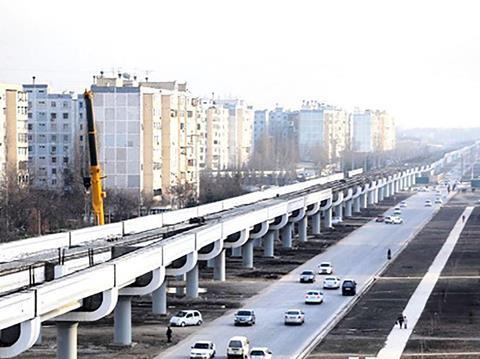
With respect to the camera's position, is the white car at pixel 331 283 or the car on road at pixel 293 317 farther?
the white car at pixel 331 283

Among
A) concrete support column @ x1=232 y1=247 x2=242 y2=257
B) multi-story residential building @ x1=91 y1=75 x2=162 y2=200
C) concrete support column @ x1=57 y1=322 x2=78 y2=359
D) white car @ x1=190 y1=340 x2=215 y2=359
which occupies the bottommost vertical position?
concrete support column @ x1=232 y1=247 x2=242 y2=257

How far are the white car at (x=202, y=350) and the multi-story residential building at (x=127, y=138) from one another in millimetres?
47251

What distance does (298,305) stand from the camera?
3938cm

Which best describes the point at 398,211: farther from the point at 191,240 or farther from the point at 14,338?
the point at 14,338

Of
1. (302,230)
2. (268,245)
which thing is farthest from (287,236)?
(268,245)

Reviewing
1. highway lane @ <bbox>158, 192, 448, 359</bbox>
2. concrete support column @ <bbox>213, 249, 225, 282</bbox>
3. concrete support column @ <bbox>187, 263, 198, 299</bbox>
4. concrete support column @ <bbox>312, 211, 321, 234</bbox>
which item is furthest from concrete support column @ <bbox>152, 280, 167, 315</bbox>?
concrete support column @ <bbox>312, 211, 321, 234</bbox>

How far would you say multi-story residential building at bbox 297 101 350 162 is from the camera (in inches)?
6698

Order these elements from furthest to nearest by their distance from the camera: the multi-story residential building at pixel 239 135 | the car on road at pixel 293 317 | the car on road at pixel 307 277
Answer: the multi-story residential building at pixel 239 135, the car on road at pixel 307 277, the car on road at pixel 293 317

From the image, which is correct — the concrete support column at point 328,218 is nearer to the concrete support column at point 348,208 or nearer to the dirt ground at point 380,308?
the dirt ground at point 380,308

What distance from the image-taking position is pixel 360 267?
2023 inches

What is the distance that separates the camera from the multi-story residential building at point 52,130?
8825 cm

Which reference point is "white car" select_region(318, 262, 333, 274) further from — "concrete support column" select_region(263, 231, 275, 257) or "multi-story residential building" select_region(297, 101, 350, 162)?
"multi-story residential building" select_region(297, 101, 350, 162)

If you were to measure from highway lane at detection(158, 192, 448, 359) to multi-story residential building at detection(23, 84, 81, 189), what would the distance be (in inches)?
1087

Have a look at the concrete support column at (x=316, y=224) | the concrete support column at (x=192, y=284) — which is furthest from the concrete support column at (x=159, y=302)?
the concrete support column at (x=316, y=224)
